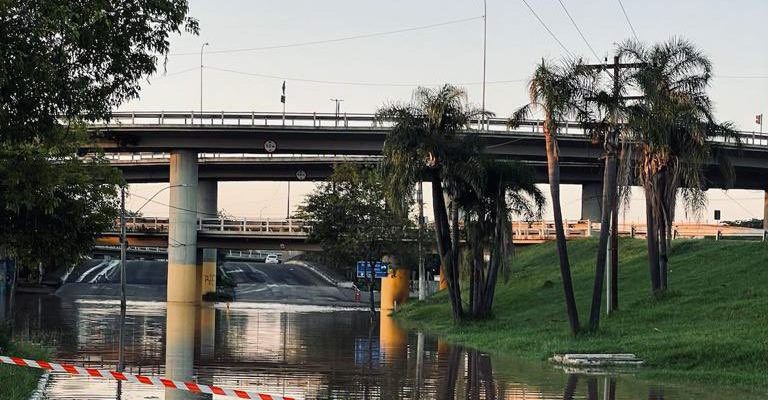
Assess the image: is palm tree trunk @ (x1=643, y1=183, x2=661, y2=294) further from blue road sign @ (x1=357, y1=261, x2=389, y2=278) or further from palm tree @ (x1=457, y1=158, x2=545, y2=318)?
blue road sign @ (x1=357, y1=261, x2=389, y2=278)

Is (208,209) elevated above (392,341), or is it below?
above

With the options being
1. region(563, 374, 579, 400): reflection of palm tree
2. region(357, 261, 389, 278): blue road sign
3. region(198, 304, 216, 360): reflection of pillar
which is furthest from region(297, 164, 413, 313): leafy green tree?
region(563, 374, 579, 400): reflection of palm tree

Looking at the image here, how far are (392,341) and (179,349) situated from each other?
843 centimetres

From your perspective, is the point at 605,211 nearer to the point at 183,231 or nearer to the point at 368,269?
the point at 368,269

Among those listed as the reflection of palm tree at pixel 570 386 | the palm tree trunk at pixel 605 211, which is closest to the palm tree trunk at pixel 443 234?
the palm tree trunk at pixel 605 211

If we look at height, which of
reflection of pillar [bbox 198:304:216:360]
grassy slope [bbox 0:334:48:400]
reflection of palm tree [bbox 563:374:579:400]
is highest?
grassy slope [bbox 0:334:48:400]

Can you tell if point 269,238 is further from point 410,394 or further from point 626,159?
point 410,394

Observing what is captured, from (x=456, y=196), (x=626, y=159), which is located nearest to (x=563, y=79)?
(x=626, y=159)

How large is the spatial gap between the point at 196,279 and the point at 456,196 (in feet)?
128

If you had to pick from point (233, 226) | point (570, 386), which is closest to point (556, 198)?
point (570, 386)

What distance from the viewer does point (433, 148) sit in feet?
137

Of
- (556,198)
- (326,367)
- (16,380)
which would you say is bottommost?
(326,367)

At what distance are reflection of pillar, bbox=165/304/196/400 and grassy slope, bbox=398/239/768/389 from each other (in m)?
8.55

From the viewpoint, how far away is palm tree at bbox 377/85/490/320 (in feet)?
136
